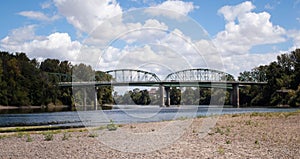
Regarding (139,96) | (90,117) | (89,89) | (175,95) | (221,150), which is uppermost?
(89,89)

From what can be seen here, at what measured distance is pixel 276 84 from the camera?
141m

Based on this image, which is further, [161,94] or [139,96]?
[161,94]

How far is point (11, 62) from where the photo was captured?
146 meters

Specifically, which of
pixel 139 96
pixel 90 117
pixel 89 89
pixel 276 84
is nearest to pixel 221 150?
pixel 90 117

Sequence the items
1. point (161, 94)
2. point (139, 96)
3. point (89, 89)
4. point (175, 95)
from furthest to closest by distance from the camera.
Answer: point (175, 95) < point (89, 89) < point (161, 94) < point (139, 96)

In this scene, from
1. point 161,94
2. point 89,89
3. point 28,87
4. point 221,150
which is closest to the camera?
point 221,150

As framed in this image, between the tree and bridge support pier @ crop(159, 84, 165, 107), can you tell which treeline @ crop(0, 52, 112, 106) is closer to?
bridge support pier @ crop(159, 84, 165, 107)

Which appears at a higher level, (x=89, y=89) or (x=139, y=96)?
(x=89, y=89)

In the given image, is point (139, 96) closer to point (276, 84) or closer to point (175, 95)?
point (175, 95)

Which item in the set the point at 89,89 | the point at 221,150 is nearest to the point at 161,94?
the point at 89,89

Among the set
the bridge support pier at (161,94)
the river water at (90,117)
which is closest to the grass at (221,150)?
the river water at (90,117)

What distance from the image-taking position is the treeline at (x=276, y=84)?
435ft

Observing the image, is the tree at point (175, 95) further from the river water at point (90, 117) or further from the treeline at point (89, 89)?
the river water at point (90, 117)

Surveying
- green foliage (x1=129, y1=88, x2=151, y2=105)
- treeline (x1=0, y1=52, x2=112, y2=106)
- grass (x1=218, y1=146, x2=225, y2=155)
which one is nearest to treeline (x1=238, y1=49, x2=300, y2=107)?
green foliage (x1=129, y1=88, x2=151, y2=105)
